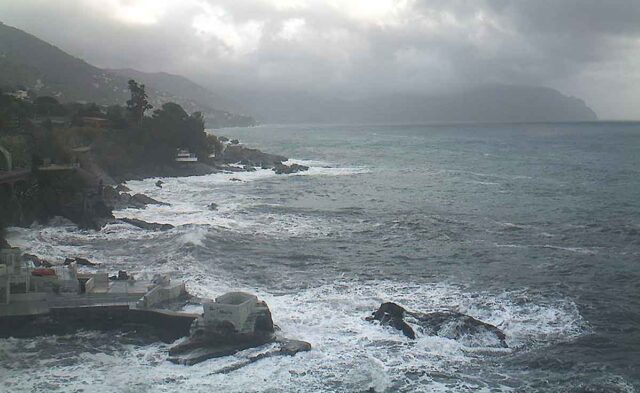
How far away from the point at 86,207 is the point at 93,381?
2688 centimetres

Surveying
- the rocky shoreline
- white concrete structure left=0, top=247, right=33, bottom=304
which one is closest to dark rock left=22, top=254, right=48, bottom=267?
the rocky shoreline

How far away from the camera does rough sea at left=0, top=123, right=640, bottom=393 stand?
19.1m

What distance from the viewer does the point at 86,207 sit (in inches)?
1693

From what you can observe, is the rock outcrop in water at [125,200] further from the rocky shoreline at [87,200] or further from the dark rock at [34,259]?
the dark rock at [34,259]

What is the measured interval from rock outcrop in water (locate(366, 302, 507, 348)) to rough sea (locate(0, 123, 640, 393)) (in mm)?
435

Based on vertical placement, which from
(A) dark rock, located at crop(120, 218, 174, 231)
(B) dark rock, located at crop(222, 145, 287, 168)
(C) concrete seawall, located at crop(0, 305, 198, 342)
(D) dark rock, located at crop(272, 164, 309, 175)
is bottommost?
(C) concrete seawall, located at crop(0, 305, 198, 342)

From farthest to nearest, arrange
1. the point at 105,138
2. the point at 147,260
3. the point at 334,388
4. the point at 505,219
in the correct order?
1. the point at 105,138
2. the point at 505,219
3. the point at 147,260
4. the point at 334,388

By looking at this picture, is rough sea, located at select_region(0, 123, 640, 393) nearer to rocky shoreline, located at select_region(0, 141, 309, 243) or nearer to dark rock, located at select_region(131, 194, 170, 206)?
rocky shoreline, located at select_region(0, 141, 309, 243)

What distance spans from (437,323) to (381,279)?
7506 mm

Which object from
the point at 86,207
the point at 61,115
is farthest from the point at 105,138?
the point at 86,207

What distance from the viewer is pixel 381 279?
30500 millimetres

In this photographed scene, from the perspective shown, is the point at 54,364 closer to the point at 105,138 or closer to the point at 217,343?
the point at 217,343

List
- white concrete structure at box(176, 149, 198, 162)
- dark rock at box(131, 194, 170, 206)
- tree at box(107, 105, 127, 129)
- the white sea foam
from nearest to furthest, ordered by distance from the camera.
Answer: the white sea foam
dark rock at box(131, 194, 170, 206)
tree at box(107, 105, 127, 129)
white concrete structure at box(176, 149, 198, 162)

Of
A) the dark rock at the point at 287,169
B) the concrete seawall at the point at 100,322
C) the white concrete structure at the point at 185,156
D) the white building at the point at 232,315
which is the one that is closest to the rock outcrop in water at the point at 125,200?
the concrete seawall at the point at 100,322
